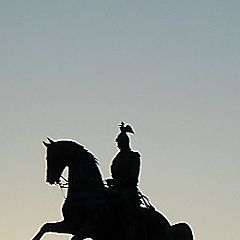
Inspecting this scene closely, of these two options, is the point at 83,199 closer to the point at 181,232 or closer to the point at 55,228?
the point at 55,228

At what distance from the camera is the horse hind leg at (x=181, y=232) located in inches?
1101

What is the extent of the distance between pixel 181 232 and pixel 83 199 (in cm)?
283

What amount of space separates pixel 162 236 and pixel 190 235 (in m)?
0.91

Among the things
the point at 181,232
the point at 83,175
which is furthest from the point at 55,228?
the point at 181,232

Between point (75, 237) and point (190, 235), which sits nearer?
point (75, 237)

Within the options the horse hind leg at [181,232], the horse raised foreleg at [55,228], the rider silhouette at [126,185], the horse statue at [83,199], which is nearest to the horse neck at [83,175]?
the horse statue at [83,199]

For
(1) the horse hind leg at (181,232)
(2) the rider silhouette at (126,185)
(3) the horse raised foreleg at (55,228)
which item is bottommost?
(3) the horse raised foreleg at (55,228)

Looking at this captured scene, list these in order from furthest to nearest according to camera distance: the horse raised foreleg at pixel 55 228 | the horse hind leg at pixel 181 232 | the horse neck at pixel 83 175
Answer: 1. the horse hind leg at pixel 181 232
2. the horse neck at pixel 83 175
3. the horse raised foreleg at pixel 55 228

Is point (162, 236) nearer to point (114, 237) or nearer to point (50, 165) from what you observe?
point (114, 237)

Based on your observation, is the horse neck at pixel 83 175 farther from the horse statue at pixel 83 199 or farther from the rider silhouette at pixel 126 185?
the rider silhouette at pixel 126 185

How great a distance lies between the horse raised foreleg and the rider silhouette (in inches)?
51.6

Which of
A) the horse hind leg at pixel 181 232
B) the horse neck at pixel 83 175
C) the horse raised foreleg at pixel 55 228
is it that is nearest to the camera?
the horse raised foreleg at pixel 55 228

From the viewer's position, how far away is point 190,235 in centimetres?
2809

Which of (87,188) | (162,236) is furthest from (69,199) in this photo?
(162,236)
